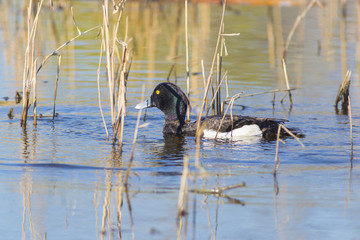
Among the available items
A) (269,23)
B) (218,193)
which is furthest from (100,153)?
(269,23)

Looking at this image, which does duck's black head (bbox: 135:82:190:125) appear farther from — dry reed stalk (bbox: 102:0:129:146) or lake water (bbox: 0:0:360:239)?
dry reed stalk (bbox: 102:0:129:146)

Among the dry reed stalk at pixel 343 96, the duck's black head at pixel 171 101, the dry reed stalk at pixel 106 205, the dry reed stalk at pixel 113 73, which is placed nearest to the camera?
the dry reed stalk at pixel 106 205

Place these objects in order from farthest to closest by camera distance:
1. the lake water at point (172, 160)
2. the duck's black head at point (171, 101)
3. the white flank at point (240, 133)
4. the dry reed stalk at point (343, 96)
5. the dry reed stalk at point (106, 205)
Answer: the dry reed stalk at point (343, 96) → the duck's black head at point (171, 101) → the white flank at point (240, 133) → the lake water at point (172, 160) → the dry reed stalk at point (106, 205)

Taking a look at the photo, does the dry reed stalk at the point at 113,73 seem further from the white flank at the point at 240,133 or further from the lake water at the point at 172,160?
the white flank at the point at 240,133

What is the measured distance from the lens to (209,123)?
8734 millimetres

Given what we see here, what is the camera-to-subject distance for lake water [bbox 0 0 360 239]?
202 inches

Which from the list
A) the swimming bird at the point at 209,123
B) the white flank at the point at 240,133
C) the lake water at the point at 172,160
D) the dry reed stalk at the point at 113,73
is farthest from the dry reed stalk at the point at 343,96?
the dry reed stalk at the point at 113,73

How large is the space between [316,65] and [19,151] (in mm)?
8103

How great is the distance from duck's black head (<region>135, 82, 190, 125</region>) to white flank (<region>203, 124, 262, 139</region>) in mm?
693

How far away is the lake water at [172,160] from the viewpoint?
5.14 metres

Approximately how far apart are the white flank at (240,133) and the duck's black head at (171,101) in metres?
0.69

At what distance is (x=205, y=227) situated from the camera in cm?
508

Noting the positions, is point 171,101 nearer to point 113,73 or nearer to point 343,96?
point 113,73

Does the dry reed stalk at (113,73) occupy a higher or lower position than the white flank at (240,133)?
higher
